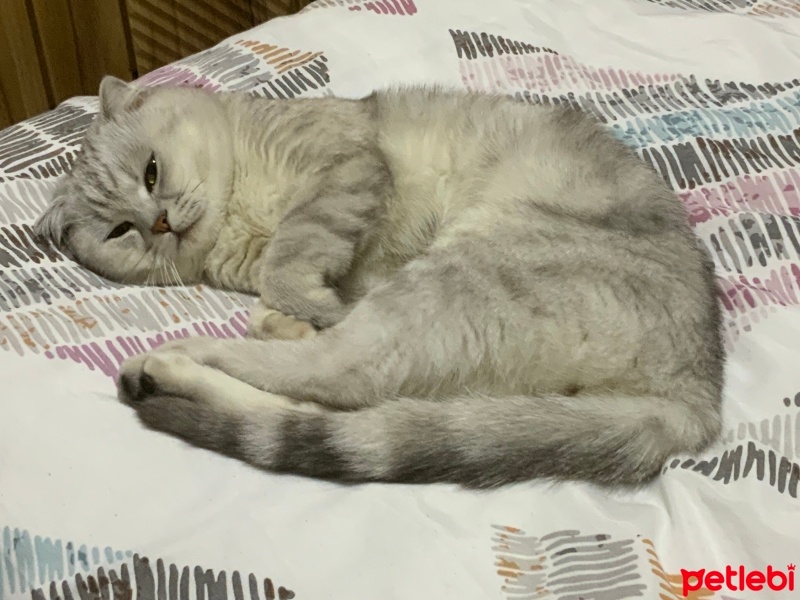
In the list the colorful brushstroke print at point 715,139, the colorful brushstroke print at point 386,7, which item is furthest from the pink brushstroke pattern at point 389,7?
the colorful brushstroke print at point 715,139

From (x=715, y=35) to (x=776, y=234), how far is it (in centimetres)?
102

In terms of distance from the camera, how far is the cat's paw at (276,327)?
5.05 feet

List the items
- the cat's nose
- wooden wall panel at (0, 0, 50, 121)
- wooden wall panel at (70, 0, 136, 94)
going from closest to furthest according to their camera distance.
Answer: the cat's nose < wooden wall panel at (0, 0, 50, 121) < wooden wall panel at (70, 0, 136, 94)

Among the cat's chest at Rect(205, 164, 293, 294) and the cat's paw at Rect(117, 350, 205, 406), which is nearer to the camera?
the cat's paw at Rect(117, 350, 205, 406)

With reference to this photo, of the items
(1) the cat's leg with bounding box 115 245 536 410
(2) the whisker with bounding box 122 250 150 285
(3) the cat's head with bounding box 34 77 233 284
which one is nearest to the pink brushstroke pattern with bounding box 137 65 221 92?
(3) the cat's head with bounding box 34 77 233 284

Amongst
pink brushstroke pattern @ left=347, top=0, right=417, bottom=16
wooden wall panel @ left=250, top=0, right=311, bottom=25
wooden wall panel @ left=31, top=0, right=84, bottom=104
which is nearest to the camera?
pink brushstroke pattern @ left=347, top=0, right=417, bottom=16

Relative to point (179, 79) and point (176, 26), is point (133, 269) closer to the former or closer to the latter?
point (179, 79)

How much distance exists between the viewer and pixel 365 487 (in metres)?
1.19

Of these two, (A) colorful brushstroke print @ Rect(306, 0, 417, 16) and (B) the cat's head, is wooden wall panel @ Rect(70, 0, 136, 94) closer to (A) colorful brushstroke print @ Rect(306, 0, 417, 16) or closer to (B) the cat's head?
(A) colorful brushstroke print @ Rect(306, 0, 417, 16)

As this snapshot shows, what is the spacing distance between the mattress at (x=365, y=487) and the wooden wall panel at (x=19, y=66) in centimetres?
80

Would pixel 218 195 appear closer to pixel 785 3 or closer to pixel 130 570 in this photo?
pixel 130 570

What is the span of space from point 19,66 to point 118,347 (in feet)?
6.26

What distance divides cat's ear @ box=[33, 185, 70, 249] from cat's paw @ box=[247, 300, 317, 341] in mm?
539

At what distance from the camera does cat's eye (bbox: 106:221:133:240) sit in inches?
67.7
